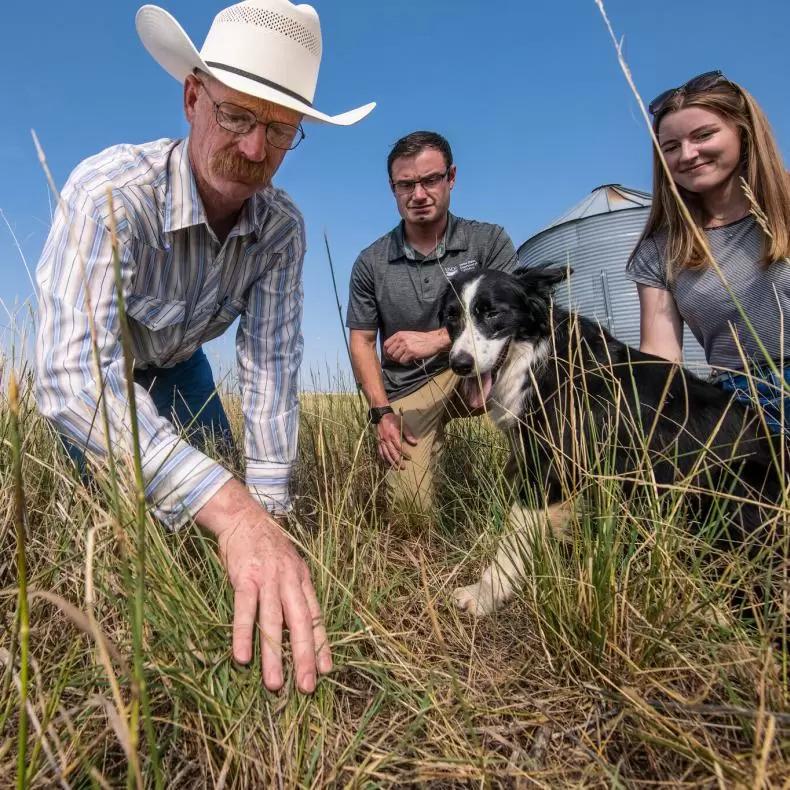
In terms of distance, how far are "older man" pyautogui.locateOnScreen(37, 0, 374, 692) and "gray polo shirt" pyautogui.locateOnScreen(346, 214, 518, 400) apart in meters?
1.36

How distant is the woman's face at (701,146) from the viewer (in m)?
2.67

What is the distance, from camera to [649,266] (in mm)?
3078

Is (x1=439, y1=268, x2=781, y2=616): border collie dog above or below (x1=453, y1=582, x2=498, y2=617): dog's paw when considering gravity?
above

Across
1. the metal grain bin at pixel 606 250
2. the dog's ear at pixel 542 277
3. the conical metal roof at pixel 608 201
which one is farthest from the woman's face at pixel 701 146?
the conical metal roof at pixel 608 201

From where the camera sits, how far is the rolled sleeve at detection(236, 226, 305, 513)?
2686 mm

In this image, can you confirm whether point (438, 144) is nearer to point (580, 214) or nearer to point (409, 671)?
point (409, 671)

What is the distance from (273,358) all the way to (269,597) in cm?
162

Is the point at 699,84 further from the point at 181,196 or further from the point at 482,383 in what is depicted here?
the point at 181,196

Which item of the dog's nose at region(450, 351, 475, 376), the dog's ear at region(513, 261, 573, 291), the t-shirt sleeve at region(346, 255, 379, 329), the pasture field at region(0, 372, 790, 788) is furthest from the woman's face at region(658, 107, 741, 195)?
the t-shirt sleeve at region(346, 255, 379, 329)

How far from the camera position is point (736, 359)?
2.84m

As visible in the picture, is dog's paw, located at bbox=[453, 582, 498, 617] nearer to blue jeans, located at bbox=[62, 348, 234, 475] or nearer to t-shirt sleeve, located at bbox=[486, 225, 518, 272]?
blue jeans, located at bbox=[62, 348, 234, 475]

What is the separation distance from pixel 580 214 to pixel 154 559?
8678 millimetres

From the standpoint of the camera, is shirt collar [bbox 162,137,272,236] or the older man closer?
the older man

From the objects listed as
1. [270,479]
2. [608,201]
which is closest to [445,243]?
[270,479]
